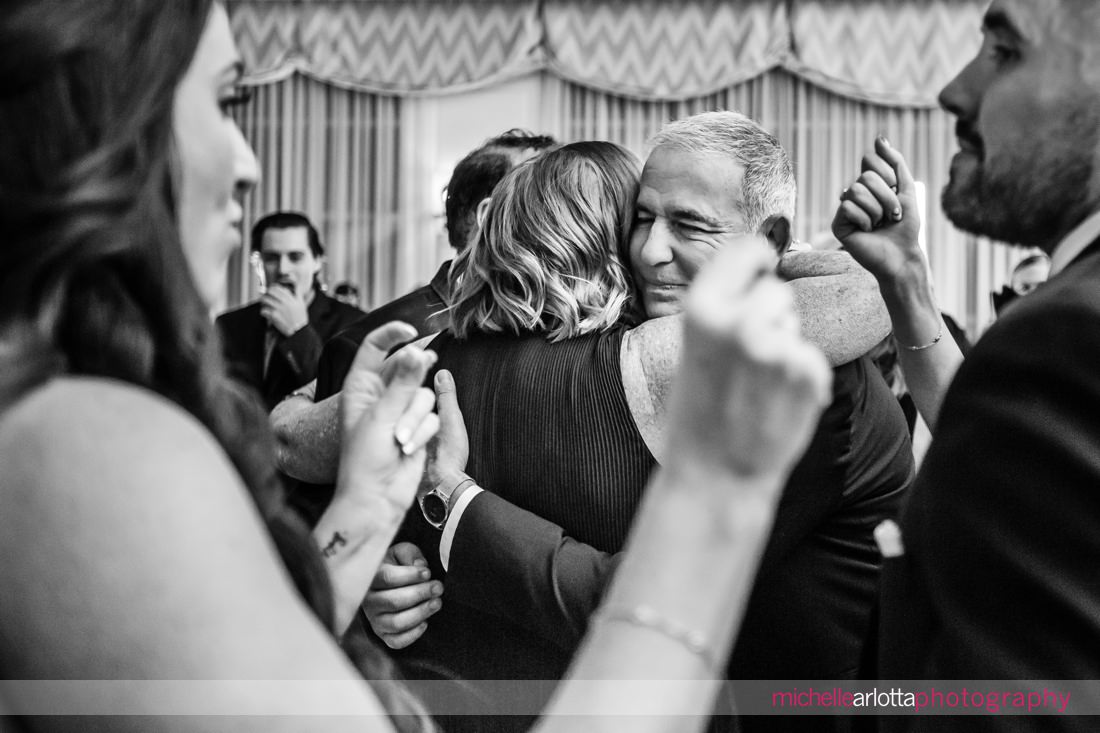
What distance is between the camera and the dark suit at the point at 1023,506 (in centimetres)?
93

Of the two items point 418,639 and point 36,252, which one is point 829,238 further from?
point 36,252

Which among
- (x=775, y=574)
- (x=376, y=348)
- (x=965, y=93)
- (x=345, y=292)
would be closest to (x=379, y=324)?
(x=775, y=574)

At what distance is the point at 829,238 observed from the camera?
3223 mm

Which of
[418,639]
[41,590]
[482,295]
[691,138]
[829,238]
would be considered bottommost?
[418,639]

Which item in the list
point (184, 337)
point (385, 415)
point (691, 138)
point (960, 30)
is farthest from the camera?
point (960, 30)

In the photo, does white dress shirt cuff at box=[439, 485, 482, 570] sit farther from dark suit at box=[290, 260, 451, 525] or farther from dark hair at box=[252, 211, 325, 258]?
dark hair at box=[252, 211, 325, 258]

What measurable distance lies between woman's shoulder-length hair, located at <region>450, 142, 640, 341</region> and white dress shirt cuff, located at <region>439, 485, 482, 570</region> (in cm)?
25

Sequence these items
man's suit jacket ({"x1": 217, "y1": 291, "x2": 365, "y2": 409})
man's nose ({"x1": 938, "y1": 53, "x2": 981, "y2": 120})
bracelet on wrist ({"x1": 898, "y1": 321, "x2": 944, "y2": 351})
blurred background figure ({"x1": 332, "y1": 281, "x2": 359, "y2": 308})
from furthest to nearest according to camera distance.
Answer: blurred background figure ({"x1": 332, "y1": 281, "x2": 359, "y2": 308}) → man's suit jacket ({"x1": 217, "y1": 291, "x2": 365, "y2": 409}) → bracelet on wrist ({"x1": 898, "y1": 321, "x2": 944, "y2": 351}) → man's nose ({"x1": 938, "y1": 53, "x2": 981, "y2": 120})

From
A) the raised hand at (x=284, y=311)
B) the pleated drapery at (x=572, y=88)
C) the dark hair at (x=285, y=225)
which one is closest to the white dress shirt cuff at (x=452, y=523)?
the raised hand at (x=284, y=311)

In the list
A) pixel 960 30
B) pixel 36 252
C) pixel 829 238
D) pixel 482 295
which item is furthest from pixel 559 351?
Answer: pixel 960 30

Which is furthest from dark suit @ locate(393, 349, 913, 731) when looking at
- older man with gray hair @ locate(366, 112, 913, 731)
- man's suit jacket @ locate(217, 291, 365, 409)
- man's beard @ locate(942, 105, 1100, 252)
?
man's suit jacket @ locate(217, 291, 365, 409)

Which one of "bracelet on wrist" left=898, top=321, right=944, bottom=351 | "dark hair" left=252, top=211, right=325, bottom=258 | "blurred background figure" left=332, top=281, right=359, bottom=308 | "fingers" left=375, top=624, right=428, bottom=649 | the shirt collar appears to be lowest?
"blurred background figure" left=332, top=281, right=359, bottom=308

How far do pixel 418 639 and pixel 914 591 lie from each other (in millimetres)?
757

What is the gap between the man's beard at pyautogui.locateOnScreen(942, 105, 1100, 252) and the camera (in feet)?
3.66
